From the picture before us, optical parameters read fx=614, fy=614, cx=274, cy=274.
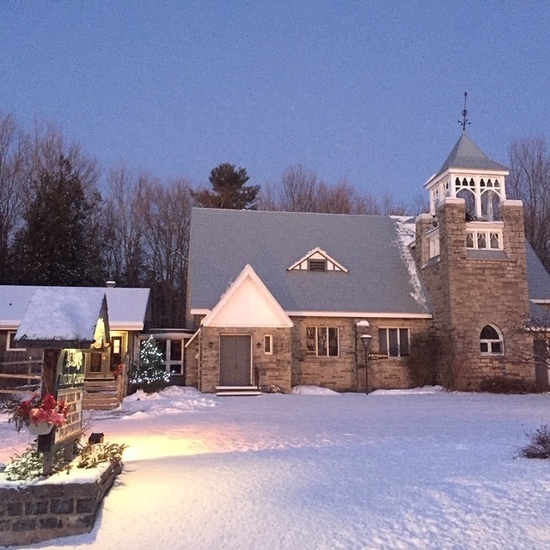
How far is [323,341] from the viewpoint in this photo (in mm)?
24219

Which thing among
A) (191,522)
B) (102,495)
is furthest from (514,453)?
(102,495)

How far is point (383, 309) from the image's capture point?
24500 millimetres

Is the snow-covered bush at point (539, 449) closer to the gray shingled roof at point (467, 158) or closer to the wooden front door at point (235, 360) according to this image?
the wooden front door at point (235, 360)

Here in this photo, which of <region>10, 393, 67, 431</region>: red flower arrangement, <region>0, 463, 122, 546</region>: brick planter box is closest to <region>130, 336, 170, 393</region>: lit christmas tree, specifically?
<region>10, 393, 67, 431</region>: red flower arrangement

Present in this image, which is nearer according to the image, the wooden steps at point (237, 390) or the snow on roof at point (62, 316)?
the snow on roof at point (62, 316)

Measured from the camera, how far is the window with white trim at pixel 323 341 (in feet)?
78.9

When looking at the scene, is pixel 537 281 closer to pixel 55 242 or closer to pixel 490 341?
pixel 490 341

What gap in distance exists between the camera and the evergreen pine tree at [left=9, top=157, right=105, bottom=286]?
32781mm

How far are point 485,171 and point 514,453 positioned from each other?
60.4 ft

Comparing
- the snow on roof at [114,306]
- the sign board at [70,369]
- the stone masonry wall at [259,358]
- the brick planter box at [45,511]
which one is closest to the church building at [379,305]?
the stone masonry wall at [259,358]

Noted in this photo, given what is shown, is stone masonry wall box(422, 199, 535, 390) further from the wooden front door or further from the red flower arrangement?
the red flower arrangement

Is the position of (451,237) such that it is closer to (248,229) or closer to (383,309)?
(383,309)

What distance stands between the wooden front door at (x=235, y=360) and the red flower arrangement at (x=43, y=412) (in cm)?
1526

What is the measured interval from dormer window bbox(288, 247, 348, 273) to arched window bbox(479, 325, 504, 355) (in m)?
6.15
